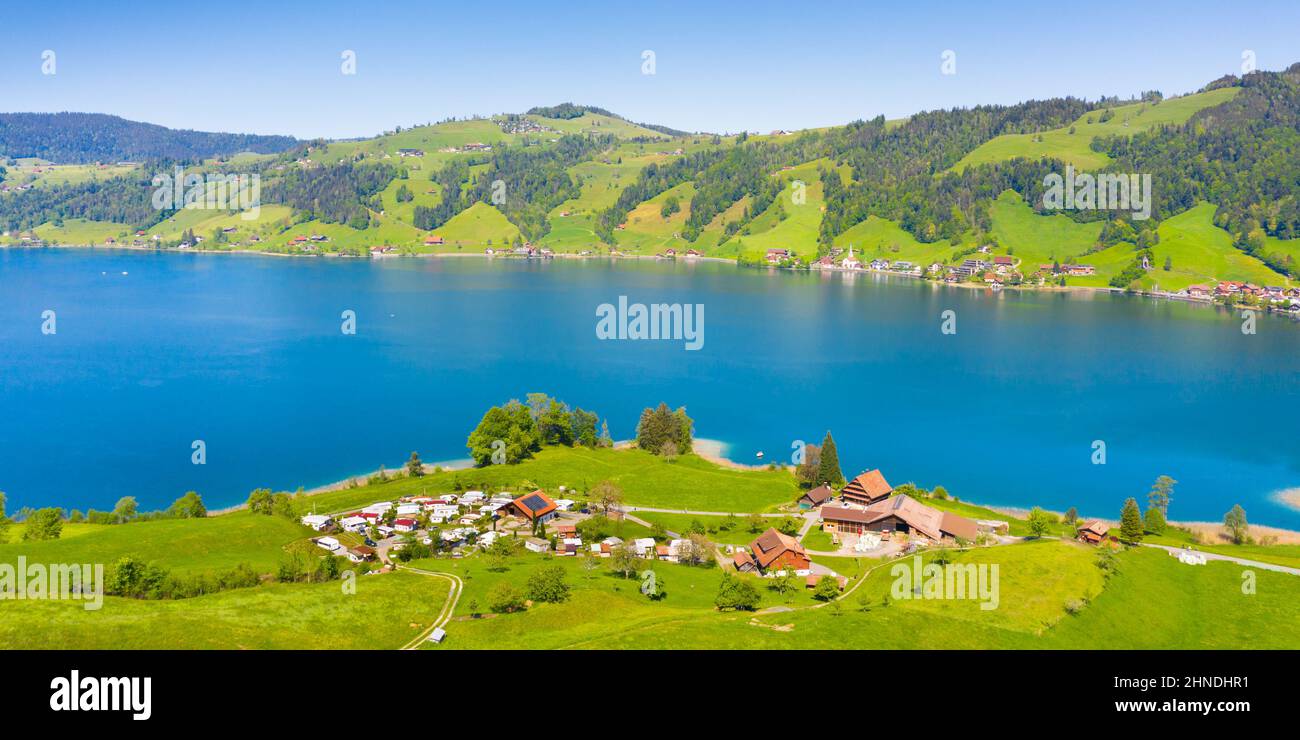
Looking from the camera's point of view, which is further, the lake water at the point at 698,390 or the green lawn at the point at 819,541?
the lake water at the point at 698,390

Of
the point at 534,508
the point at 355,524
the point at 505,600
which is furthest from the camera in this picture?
the point at 534,508

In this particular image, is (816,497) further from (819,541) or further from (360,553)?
(360,553)

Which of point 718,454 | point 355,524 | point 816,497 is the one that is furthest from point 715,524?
point 355,524

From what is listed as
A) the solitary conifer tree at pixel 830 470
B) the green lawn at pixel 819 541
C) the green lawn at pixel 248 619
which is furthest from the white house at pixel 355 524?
the solitary conifer tree at pixel 830 470

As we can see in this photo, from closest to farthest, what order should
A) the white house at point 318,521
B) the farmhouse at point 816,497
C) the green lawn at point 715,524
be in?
the white house at point 318,521 < the green lawn at point 715,524 < the farmhouse at point 816,497

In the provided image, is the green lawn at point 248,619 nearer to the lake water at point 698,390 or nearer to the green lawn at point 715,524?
the green lawn at point 715,524

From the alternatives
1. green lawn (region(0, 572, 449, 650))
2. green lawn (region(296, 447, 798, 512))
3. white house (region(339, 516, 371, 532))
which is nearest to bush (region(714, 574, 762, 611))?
green lawn (region(0, 572, 449, 650))
